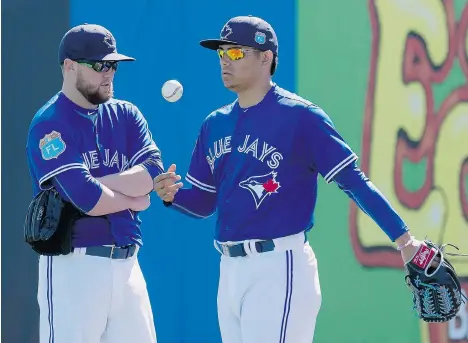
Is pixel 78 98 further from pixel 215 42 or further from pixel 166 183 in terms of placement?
pixel 215 42

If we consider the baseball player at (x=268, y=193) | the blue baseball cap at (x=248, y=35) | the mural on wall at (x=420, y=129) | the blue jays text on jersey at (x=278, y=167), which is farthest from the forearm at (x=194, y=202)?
the mural on wall at (x=420, y=129)

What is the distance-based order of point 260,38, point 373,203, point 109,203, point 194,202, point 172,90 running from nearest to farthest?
point 373,203 < point 109,203 < point 260,38 < point 194,202 < point 172,90

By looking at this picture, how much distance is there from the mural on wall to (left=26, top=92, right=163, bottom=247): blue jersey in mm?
2730

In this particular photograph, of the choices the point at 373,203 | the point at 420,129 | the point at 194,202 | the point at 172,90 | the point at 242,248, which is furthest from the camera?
the point at 420,129

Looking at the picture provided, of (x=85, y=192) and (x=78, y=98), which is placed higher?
(x=78, y=98)

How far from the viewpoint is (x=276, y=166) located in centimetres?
500

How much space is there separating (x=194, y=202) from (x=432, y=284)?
126cm

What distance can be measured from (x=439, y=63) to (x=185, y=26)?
1.93 meters

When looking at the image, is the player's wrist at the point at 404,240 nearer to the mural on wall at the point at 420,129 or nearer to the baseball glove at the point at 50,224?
the baseball glove at the point at 50,224

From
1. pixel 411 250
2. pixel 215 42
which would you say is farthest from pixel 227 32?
pixel 411 250

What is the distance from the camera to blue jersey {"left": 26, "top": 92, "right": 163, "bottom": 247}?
5.07m

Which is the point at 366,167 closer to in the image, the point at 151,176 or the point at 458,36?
the point at 458,36

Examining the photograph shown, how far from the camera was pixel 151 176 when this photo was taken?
17.5 ft

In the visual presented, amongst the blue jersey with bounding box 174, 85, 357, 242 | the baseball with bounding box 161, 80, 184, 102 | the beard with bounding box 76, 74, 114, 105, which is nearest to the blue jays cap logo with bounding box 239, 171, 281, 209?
the blue jersey with bounding box 174, 85, 357, 242
